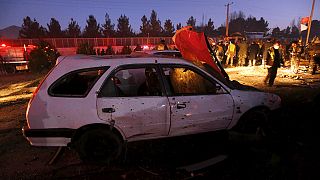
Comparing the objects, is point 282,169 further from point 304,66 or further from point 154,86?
point 304,66

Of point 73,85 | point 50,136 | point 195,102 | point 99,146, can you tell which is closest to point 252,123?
point 195,102

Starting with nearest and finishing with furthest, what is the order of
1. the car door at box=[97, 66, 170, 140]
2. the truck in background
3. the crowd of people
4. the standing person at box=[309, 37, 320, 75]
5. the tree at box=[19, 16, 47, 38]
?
the car door at box=[97, 66, 170, 140], the crowd of people, the standing person at box=[309, 37, 320, 75], the truck in background, the tree at box=[19, 16, 47, 38]

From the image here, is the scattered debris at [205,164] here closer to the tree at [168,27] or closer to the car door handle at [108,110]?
the car door handle at [108,110]

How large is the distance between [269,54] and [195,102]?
8810 millimetres

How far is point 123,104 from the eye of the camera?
4148mm

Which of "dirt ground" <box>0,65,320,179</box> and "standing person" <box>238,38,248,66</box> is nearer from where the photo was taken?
"dirt ground" <box>0,65,320,179</box>

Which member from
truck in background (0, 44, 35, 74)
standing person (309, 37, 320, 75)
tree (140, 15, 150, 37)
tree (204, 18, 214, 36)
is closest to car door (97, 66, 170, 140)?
standing person (309, 37, 320, 75)

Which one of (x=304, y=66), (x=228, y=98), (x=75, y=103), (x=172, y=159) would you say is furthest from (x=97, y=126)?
(x=304, y=66)

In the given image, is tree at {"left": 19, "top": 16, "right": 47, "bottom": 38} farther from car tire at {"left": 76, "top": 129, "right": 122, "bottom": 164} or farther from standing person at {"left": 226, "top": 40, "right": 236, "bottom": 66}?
car tire at {"left": 76, "top": 129, "right": 122, "bottom": 164}

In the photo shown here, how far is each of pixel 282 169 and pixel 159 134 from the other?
1.87 meters

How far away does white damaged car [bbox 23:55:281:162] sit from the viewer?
13.3ft

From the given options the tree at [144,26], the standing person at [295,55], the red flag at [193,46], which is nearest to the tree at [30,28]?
the tree at [144,26]

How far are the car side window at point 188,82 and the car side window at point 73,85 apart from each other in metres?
1.15

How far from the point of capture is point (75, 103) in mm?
4031
